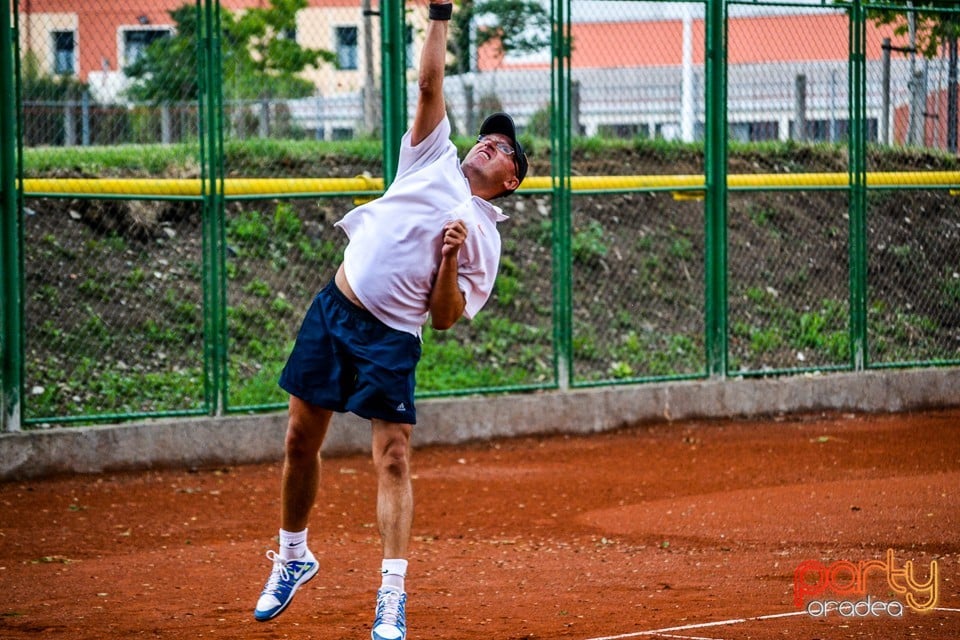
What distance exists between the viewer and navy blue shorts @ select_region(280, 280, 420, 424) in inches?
211

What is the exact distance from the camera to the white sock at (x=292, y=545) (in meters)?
5.65

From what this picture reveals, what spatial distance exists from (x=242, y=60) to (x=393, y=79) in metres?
3.57

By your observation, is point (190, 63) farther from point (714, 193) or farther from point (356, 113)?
point (714, 193)

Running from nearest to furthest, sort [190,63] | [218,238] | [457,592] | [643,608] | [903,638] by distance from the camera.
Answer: [903,638] < [643,608] < [457,592] < [218,238] < [190,63]

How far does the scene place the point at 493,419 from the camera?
1109 centimetres

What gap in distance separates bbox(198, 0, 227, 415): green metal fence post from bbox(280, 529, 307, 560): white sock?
4.61 metres

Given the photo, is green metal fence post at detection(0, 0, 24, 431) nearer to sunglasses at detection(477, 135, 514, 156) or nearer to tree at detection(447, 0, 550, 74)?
tree at detection(447, 0, 550, 74)

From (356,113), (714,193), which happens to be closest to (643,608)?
(714,193)

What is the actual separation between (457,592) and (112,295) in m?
6.41

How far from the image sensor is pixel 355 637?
5.43 meters

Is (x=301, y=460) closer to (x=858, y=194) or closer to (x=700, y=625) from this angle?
(x=700, y=625)

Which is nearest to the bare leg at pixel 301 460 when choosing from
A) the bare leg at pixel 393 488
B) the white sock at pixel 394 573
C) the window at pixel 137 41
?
the bare leg at pixel 393 488

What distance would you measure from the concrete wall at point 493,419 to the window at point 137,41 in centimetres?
381

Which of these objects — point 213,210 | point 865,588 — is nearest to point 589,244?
point 213,210
